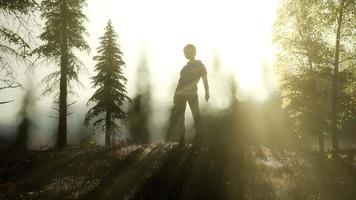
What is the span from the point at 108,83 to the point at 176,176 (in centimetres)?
2788

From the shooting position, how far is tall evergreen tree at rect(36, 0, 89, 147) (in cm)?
2820

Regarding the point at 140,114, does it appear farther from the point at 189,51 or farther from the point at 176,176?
the point at 176,176

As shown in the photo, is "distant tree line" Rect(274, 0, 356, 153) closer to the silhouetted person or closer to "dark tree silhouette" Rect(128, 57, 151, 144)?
the silhouetted person

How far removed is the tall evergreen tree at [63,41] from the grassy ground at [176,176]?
1466cm

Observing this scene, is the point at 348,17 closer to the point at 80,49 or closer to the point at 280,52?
the point at 280,52

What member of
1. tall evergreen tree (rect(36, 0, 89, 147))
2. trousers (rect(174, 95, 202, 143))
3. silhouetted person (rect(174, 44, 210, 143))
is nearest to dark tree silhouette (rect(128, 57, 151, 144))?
tall evergreen tree (rect(36, 0, 89, 147))

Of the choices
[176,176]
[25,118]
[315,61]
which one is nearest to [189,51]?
[176,176]

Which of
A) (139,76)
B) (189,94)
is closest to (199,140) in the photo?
(189,94)

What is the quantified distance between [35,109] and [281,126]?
3829 centimetres

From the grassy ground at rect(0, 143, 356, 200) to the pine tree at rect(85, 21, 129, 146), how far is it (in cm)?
2267

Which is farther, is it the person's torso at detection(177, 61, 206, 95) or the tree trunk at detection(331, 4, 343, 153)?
the tree trunk at detection(331, 4, 343, 153)

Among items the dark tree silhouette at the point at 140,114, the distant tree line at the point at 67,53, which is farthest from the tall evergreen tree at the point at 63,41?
the dark tree silhouette at the point at 140,114

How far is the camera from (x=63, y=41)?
28.3 m

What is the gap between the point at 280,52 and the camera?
2236 centimetres
